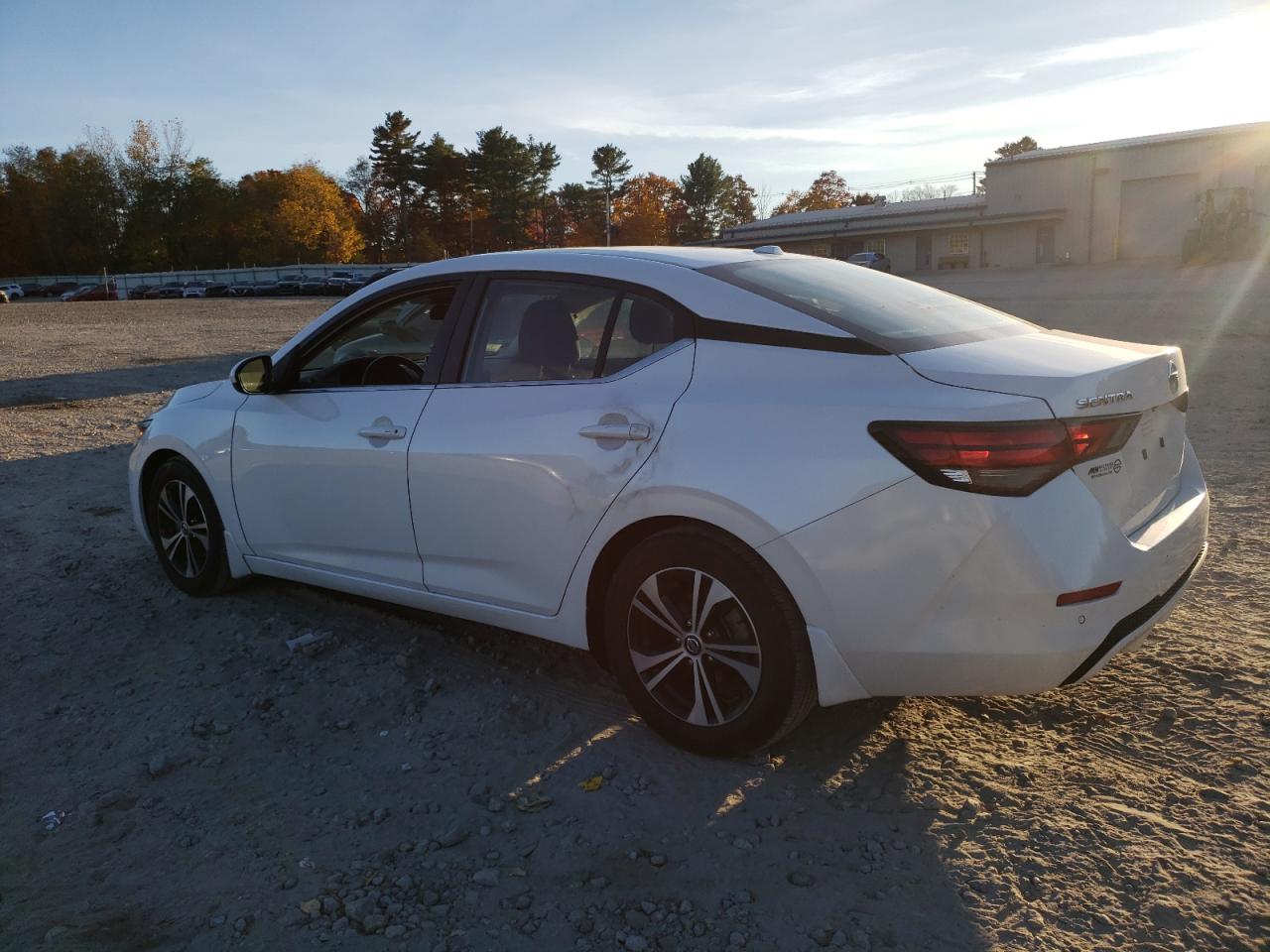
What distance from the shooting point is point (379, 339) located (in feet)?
15.9

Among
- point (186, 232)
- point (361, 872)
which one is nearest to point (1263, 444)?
point (361, 872)

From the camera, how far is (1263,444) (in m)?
7.77

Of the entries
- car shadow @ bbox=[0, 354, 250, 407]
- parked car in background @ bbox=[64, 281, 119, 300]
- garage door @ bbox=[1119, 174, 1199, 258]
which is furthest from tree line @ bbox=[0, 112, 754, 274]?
car shadow @ bbox=[0, 354, 250, 407]

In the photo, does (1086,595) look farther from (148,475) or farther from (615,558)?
(148,475)

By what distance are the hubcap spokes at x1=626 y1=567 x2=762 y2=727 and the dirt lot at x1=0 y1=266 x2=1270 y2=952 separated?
0.77 feet

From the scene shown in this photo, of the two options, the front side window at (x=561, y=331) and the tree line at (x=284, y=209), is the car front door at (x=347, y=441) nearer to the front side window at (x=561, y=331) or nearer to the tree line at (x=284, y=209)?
the front side window at (x=561, y=331)

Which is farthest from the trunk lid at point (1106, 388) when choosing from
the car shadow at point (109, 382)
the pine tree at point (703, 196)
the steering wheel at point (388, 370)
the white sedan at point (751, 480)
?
the pine tree at point (703, 196)

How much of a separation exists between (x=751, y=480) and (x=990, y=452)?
684mm

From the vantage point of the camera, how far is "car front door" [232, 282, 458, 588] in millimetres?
3986

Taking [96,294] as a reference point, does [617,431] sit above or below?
below

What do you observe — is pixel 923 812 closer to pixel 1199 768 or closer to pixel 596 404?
pixel 1199 768

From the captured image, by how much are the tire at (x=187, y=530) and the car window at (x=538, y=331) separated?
185cm

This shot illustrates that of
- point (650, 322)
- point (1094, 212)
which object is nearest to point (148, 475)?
point (650, 322)

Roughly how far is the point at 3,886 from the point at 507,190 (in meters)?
89.0
